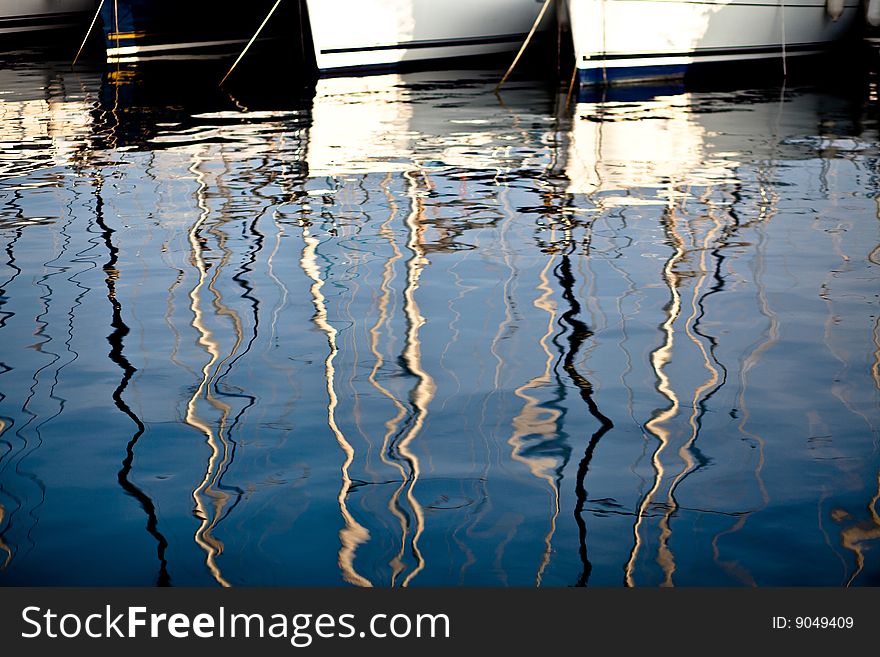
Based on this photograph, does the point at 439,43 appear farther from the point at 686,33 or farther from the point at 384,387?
the point at 384,387

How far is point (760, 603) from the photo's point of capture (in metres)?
3.93

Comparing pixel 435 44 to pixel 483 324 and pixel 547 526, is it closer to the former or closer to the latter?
pixel 483 324

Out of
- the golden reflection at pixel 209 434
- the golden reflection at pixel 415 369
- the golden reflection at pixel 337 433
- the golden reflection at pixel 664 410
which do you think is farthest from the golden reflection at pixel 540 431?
the golden reflection at pixel 209 434

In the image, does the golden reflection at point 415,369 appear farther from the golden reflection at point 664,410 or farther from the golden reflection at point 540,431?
the golden reflection at point 664,410

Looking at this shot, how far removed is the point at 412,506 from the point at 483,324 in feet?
7.96

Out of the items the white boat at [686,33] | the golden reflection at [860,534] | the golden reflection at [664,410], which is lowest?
the golden reflection at [860,534]

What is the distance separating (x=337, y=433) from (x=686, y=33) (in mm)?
18510

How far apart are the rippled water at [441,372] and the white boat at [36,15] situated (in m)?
24.8

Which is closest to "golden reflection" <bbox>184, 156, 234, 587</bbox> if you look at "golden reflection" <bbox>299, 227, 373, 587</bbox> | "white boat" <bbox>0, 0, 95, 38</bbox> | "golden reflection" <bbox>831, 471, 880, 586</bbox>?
"golden reflection" <bbox>299, 227, 373, 587</bbox>

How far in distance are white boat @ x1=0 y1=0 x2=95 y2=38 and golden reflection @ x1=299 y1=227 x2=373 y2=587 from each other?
97.5ft

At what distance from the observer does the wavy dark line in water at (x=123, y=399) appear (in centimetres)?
439

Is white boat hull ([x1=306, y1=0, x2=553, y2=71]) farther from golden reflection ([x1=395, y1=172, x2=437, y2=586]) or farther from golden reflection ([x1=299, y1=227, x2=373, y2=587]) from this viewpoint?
golden reflection ([x1=299, y1=227, x2=373, y2=587])

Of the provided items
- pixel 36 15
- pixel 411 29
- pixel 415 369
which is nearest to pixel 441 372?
pixel 415 369

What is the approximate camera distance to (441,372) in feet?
20.3
